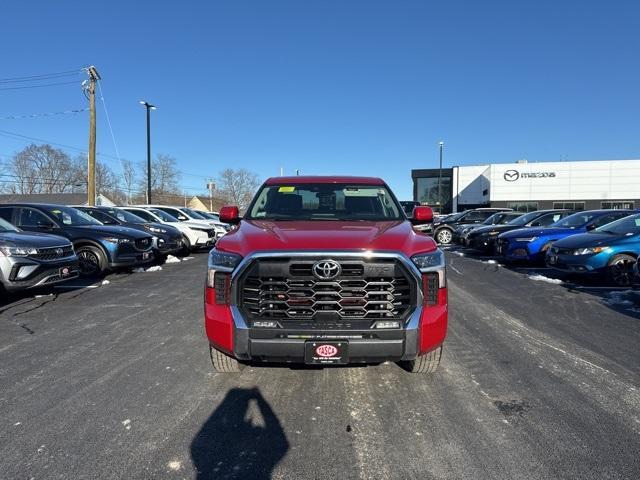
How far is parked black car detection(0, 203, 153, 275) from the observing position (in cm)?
896

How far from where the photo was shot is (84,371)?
3924mm

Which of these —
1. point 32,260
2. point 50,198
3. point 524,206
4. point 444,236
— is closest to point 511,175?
point 524,206

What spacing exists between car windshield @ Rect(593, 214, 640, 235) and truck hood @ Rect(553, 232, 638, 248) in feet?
0.75

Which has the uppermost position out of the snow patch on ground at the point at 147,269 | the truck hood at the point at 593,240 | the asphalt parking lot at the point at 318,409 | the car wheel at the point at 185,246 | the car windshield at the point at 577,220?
the car windshield at the point at 577,220

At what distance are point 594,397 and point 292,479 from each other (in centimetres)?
255

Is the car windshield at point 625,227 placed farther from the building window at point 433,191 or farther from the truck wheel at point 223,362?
the building window at point 433,191

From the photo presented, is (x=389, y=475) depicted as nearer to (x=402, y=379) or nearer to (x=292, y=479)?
(x=292, y=479)

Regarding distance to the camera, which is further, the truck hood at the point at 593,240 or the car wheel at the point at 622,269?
the truck hood at the point at 593,240

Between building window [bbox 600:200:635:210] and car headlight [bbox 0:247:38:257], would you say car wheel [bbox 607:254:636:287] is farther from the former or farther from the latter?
building window [bbox 600:200:635:210]

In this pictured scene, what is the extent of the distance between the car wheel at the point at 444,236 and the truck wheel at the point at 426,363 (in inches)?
693

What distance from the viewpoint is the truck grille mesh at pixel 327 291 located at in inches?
122

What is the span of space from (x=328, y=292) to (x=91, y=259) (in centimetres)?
790

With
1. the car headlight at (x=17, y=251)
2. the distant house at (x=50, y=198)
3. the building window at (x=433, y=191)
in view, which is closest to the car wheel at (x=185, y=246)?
the car headlight at (x=17, y=251)

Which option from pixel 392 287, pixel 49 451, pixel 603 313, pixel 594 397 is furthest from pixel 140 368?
pixel 603 313
